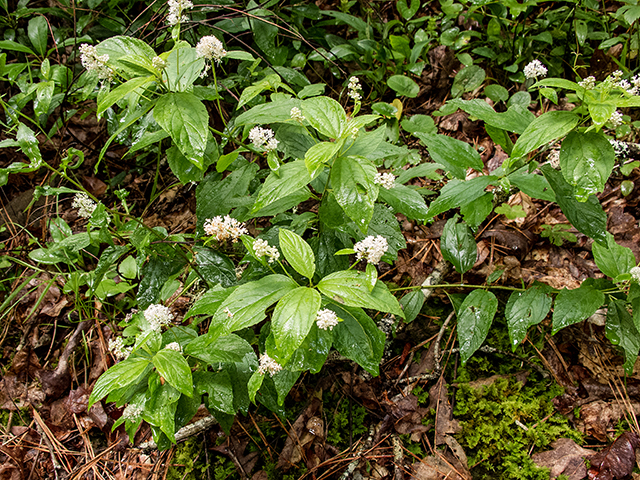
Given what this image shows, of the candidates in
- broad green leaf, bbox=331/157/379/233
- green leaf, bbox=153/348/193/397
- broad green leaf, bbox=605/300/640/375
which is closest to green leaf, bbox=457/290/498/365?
broad green leaf, bbox=605/300/640/375

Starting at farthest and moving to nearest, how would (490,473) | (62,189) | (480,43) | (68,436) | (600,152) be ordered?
1. (480,43)
2. (68,436)
3. (62,189)
4. (490,473)
5. (600,152)

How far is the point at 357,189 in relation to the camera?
155 cm

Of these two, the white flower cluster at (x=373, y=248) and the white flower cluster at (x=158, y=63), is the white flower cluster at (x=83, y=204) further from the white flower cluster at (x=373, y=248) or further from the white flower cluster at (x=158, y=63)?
the white flower cluster at (x=373, y=248)

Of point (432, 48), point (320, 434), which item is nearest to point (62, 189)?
point (320, 434)

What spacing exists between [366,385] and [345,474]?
50cm

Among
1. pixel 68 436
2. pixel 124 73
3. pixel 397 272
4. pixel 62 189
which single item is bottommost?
pixel 68 436

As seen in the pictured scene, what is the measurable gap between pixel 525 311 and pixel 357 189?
118 cm

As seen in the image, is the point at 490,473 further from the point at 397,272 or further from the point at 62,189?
the point at 62,189

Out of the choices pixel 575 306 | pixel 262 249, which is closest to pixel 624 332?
pixel 575 306

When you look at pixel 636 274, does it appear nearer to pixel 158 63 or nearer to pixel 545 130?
pixel 545 130

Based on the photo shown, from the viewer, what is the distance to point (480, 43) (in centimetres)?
379

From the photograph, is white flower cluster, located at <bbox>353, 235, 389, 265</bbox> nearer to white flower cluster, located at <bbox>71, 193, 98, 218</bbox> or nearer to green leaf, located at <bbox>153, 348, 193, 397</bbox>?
green leaf, located at <bbox>153, 348, 193, 397</bbox>

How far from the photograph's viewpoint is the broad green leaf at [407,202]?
5.97 feet

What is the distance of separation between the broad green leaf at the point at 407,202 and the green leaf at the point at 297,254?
20.4 inches
